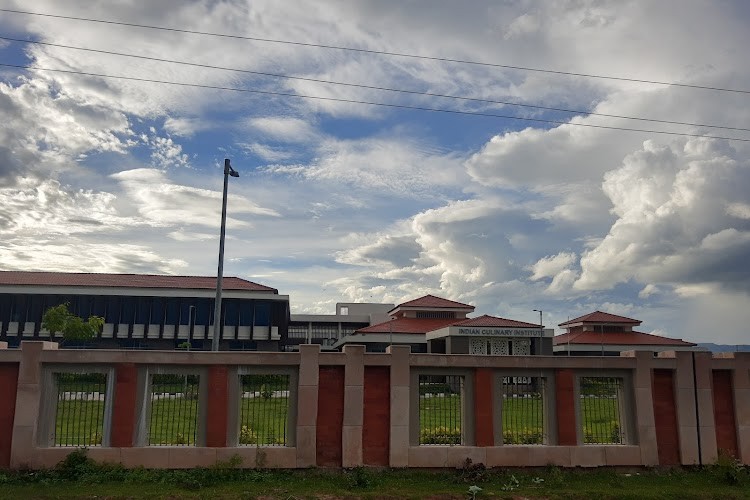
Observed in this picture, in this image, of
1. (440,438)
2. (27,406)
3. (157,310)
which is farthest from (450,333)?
(27,406)

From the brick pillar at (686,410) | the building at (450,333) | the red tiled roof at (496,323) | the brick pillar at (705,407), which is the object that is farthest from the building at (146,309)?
the brick pillar at (705,407)

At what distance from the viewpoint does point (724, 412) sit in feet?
61.1

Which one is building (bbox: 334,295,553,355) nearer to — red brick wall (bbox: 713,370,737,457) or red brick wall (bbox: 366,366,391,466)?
red brick wall (bbox: 713,370,737,457)

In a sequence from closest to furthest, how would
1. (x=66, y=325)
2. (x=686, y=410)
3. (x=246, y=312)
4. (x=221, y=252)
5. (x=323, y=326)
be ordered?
(x=686, y=410), (x=221, y=252), (x=66, y=325), (x=246, y=312), (x=323, y=326)

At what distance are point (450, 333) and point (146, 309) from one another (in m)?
33.2

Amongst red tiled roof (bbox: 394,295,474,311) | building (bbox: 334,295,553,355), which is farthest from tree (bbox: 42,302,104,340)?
red tiled roof (bbox: 394,295,474,311)

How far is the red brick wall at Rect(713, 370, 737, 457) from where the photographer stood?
1839cm

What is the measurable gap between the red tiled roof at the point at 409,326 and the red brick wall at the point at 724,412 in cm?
4348

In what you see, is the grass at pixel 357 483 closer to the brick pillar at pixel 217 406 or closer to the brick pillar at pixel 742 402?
the brick pillar at pixel 217 406

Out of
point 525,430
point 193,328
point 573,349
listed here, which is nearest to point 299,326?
point 193,328

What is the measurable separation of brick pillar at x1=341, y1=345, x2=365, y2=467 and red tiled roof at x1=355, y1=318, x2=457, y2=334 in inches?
1745

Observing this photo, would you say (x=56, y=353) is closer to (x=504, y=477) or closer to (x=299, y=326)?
(x=504, y=477)

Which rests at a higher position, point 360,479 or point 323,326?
point 323,326

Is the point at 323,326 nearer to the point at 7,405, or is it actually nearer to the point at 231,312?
the point at 231,312
